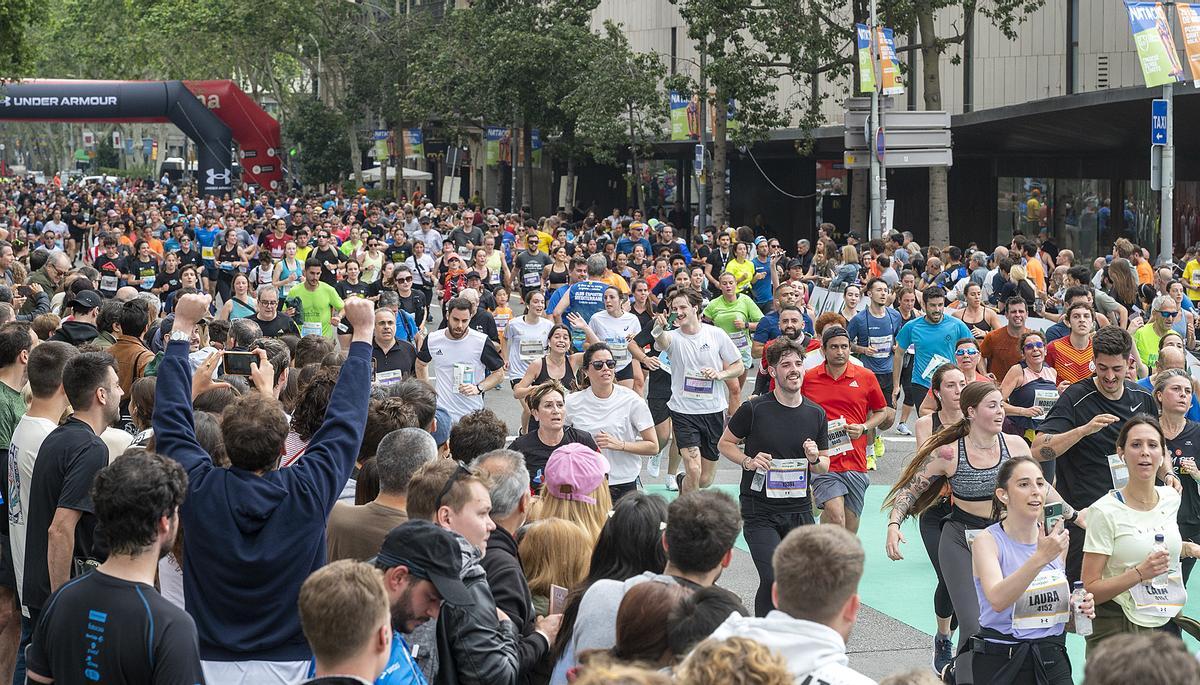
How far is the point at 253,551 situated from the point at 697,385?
7.19 metres

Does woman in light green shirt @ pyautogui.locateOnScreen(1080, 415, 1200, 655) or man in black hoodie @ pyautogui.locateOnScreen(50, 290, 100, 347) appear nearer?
woman in light green shirt @ pyautogui.locateOnScreen(1080, 415, 1200, 655)

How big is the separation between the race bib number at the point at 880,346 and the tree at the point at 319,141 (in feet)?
183

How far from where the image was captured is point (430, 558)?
14.8 feet

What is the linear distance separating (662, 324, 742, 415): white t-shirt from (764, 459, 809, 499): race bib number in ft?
10.8

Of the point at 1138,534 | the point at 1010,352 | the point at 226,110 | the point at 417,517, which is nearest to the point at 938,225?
the point at 1010,352

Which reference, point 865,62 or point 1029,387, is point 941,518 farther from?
point 865,62

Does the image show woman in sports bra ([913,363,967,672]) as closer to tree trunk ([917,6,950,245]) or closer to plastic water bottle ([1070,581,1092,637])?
plastic water bottle ([1070,581,1092,637])

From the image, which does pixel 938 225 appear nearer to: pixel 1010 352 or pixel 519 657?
pixel 1010 352

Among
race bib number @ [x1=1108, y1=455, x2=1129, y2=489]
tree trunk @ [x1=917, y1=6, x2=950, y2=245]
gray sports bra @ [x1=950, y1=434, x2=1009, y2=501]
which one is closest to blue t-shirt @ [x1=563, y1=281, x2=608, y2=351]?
gray sports bra @ [x1=950, y1=434, x2=1009, y2=501]

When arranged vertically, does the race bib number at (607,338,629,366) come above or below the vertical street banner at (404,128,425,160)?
below

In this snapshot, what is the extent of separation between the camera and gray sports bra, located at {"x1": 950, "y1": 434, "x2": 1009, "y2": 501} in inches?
296

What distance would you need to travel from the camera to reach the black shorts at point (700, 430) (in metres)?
11.9

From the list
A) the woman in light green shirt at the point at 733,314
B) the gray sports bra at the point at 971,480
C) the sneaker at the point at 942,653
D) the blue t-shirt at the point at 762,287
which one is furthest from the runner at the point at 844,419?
the blue t-shirt at the point at 762,287

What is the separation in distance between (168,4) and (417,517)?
62.7m
